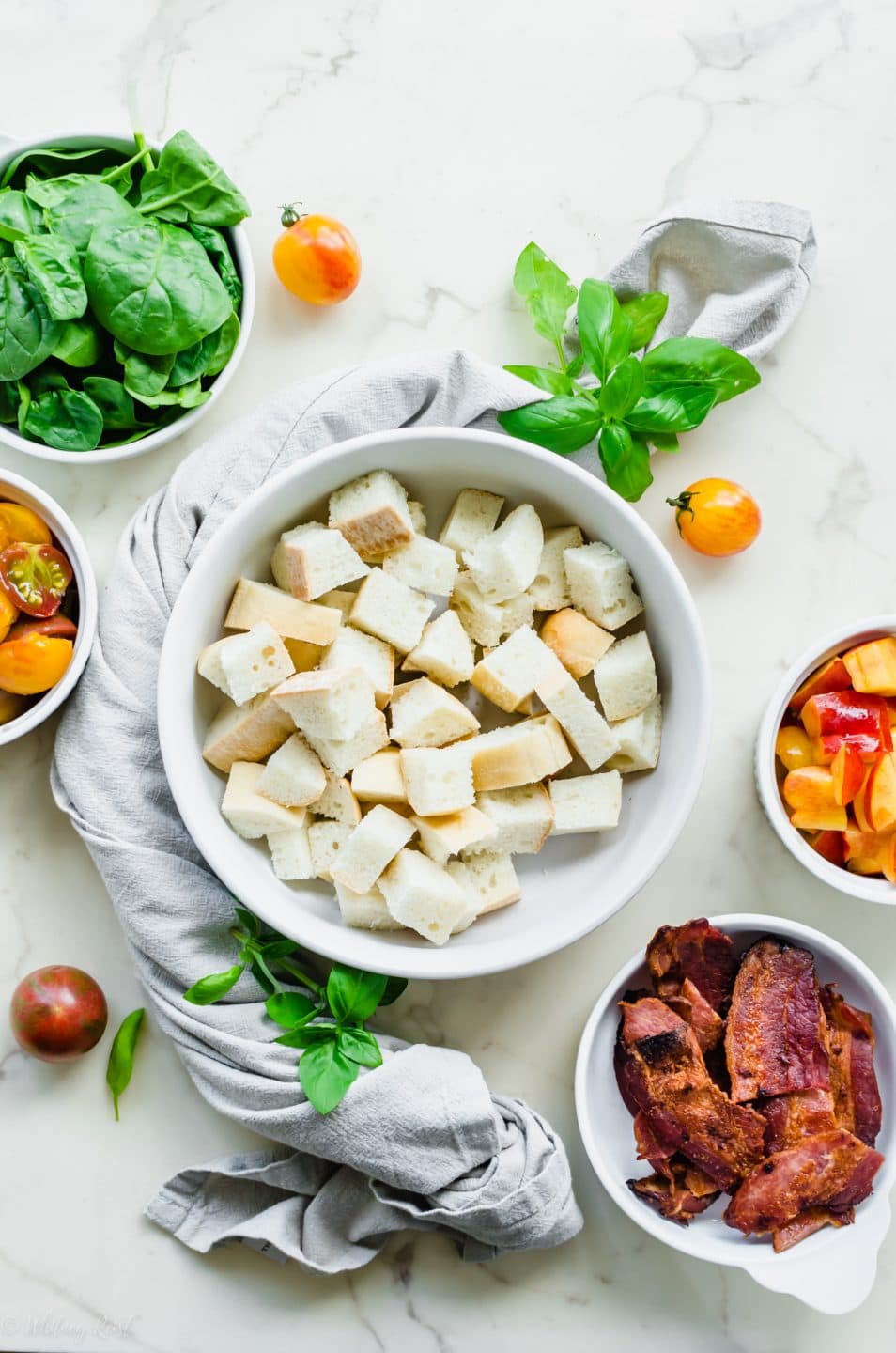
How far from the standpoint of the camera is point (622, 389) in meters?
1.62

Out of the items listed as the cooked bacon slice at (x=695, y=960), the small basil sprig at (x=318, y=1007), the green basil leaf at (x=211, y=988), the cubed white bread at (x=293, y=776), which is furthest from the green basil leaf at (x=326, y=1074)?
the cooked bacon slice at (x=695, y=960)

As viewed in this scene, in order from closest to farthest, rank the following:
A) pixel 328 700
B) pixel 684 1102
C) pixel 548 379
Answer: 1. pixel 328 700
2. pixel 684 1102
3. pixel 548 379

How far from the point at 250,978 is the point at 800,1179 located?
2.82 feet

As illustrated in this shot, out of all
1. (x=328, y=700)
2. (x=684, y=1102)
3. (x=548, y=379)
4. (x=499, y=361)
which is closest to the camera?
(x=328, y=700)

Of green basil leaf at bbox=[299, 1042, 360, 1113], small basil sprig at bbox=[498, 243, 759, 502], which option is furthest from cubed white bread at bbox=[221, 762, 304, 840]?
small basil sprig at bbox=[498, 243, 759, 502]

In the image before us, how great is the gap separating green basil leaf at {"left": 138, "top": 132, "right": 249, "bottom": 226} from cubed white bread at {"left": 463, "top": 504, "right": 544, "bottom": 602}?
2.11 ft

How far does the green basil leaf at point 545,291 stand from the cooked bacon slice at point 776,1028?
102 cm

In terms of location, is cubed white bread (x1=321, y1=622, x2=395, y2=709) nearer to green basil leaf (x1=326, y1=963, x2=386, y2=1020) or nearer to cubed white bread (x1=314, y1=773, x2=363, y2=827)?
cubed white bread (x1=314, y1=773, x2=363, y2=827)

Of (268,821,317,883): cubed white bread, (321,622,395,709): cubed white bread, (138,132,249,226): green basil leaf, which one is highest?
(138,132,249,226): green basil leaf

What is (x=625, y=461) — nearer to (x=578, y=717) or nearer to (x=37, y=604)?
(x=578, y=717)

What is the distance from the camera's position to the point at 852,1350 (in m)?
1.83

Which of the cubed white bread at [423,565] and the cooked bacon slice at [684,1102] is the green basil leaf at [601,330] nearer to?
the cubed white bread at [423,565]

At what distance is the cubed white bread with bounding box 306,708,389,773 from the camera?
5.18 feet

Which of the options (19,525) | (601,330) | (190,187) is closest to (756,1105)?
(601,330)
